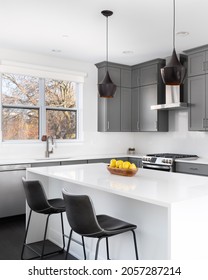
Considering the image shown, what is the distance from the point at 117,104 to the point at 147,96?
0.62 meters

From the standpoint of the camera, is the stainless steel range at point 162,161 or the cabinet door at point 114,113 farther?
the cabinet door at point 114,113

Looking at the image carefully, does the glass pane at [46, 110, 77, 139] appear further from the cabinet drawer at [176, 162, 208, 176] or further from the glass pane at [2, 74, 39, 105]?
the cabinet drawer at [176, 162, 208, 176]

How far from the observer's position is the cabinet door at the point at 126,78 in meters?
6.20

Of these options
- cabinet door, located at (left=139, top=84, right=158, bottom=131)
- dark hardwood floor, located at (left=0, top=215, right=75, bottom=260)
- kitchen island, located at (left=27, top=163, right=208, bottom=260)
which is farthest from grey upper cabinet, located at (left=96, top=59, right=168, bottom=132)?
kitchen island, located at (left=27, top=163, right=208, bottom=260)

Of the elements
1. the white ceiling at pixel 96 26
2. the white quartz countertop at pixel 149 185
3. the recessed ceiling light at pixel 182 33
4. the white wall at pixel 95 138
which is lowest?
the white quartz countertop at pixel 149 185

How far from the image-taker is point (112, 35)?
4348mm

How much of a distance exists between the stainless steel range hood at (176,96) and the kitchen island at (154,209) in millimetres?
2207

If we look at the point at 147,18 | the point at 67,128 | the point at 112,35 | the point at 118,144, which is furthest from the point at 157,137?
the point at 147,18

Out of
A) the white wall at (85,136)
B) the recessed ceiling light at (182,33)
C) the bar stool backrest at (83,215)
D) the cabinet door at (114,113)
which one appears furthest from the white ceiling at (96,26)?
the bar stool backrest at (83,215)

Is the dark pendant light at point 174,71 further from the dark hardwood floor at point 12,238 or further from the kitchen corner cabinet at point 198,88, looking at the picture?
the kitchen corner cabinet at point 198,88

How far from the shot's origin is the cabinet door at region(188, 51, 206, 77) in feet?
16.0

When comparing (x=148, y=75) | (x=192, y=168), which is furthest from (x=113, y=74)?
(x=192, y=168)

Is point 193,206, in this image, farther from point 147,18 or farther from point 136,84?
point 136,84

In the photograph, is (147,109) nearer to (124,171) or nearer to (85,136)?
(85,136)
